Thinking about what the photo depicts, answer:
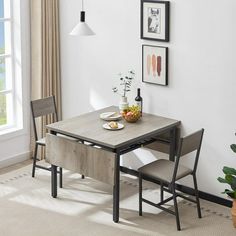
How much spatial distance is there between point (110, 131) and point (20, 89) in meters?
1.67

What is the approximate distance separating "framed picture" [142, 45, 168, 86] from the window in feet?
5.42

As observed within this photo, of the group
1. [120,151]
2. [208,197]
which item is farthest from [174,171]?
[208,197]

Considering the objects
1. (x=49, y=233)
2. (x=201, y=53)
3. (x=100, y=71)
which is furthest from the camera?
(x=100, y=71)

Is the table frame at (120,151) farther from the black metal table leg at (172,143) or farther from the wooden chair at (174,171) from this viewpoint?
the wooden chair at (174,171)

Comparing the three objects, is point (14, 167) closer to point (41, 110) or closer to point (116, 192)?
point (41, 110)

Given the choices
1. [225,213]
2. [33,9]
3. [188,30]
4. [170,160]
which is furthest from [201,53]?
[33,9]

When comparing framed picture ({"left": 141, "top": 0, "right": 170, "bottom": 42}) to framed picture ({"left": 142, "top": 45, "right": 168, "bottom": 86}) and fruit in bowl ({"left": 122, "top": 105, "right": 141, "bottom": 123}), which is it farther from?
fruit in bowl ({"left": 122, "top": 105, "right": 141, "bottom": 123})

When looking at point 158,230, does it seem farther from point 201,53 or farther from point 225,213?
point 201,53

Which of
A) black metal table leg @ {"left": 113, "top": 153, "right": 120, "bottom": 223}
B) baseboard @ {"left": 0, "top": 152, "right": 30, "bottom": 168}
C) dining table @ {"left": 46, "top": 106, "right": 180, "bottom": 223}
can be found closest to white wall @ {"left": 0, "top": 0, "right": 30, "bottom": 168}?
baseboard @ {"left": 0, "top": 152, "right": 30, "bottom": 168}

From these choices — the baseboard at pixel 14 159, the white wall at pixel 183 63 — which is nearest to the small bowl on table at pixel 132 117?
the white wall at pixel 183 63

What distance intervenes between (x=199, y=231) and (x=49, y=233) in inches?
51.5

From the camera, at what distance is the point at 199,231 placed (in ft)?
17.0

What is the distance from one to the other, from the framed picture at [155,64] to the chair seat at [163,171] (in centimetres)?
84

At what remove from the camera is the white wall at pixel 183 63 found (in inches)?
211
